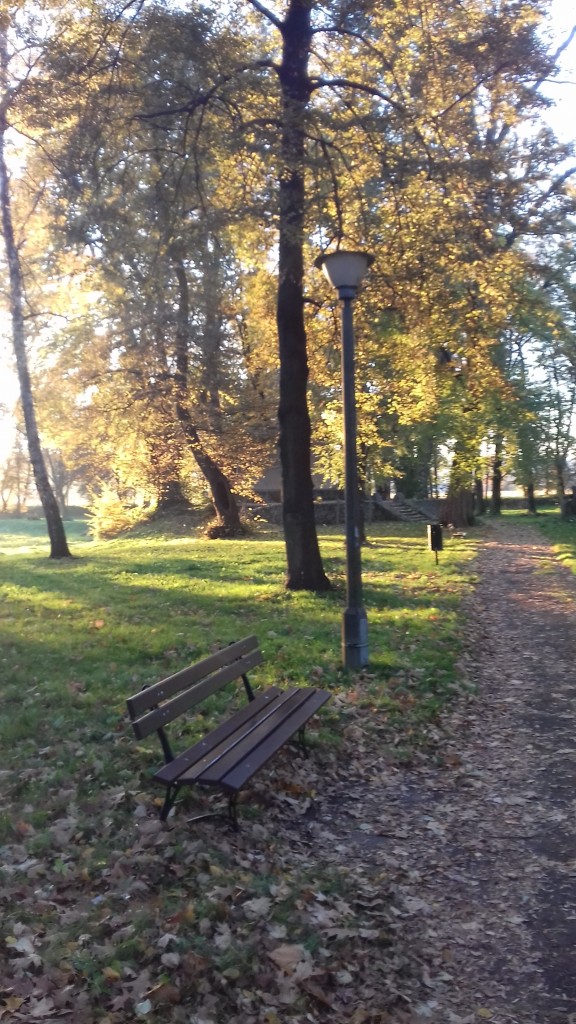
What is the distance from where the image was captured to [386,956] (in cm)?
404

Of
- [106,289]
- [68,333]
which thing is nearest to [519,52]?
[106,289]

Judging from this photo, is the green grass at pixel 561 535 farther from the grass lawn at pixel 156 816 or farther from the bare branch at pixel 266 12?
the bare branch at pixel 266 12

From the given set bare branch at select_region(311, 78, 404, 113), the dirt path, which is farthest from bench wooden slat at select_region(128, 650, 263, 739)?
bare branch at select_region(311, 78, 404, 113)

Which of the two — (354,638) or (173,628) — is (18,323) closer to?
(173,628)

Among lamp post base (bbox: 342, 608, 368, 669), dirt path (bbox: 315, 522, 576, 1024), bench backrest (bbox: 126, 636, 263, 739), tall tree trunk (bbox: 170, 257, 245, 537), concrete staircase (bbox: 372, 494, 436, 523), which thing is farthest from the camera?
concrete staircase (bbox: 372, 494, 436, 523)

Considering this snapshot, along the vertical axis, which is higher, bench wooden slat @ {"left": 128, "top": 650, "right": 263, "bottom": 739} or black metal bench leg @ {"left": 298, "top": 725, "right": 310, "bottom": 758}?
bench wooden slat @ {"left": 128, "top": 650, "right": 263, "bottom": 739}

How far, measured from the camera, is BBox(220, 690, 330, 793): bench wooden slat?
4.73m

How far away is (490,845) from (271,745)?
1.51 meters

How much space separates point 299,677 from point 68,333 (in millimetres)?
19542

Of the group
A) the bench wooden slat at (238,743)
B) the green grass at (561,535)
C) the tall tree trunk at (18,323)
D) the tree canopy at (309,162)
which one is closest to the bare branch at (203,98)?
the tree canopy at (309,162)

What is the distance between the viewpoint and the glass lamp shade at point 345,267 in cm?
855

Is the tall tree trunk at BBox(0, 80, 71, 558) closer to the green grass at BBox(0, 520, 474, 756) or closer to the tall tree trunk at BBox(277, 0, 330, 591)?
the green grass at BBox(0, 520, 474, 756)

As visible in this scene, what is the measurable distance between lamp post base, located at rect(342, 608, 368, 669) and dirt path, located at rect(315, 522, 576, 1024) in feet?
4.19

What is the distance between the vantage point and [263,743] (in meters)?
5.50
